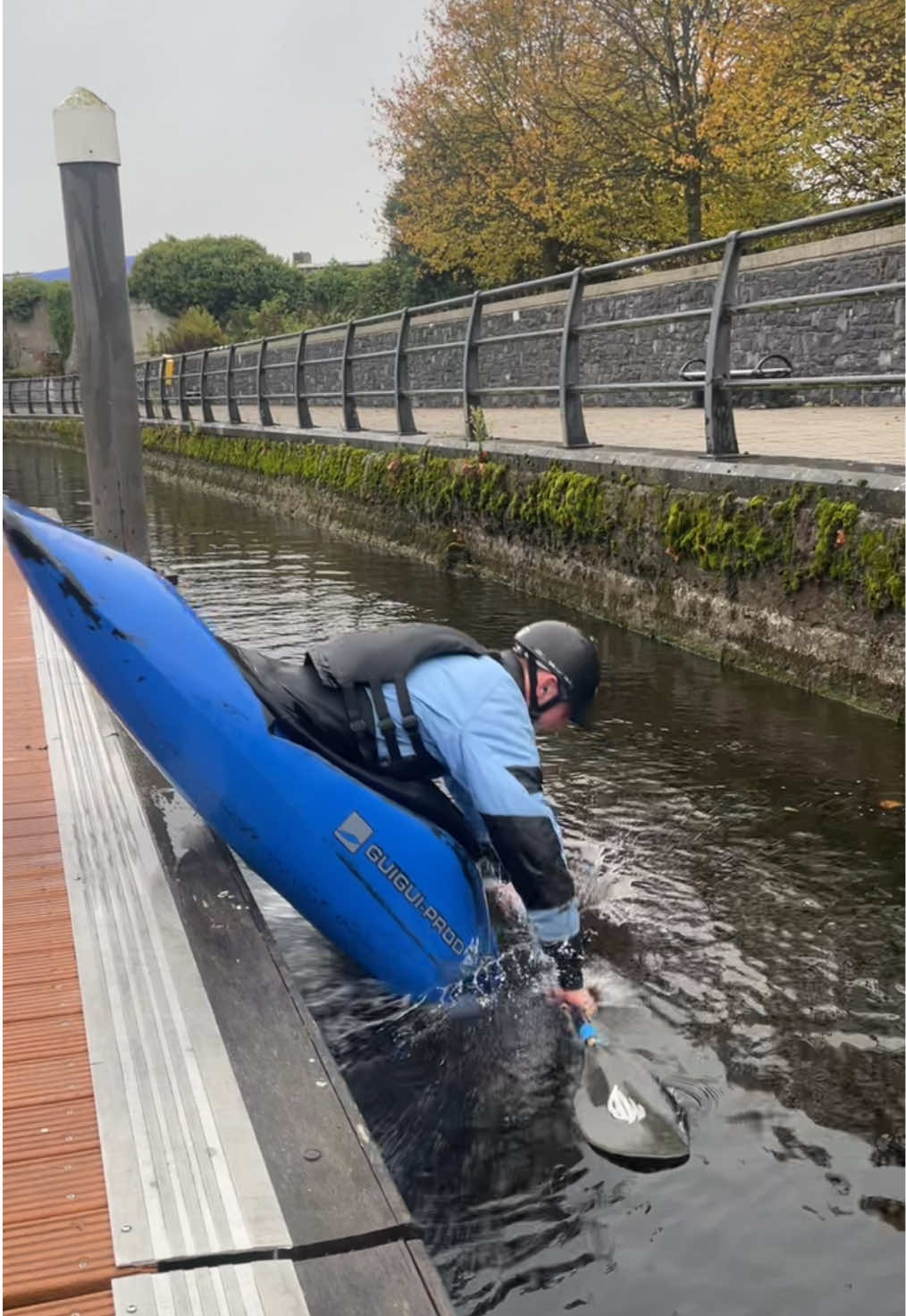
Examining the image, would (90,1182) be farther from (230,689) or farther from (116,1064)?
(230,689)

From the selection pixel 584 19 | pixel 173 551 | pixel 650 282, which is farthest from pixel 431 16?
pixel 173 551

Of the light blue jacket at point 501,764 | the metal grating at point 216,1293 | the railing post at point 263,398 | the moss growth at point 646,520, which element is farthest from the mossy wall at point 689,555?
the railing post at point 263,398

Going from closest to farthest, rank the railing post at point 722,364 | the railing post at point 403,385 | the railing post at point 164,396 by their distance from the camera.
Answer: the railing post at point 722,364, the railing post at point 403,385, the railing post at point 164,396

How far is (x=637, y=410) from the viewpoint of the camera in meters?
15.7

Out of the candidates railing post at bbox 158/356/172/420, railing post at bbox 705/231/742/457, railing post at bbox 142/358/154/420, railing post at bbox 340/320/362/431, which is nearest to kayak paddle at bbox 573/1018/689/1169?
railing post at bbox 705/231/742/457

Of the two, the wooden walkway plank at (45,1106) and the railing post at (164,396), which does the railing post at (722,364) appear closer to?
the wooden walkway plank at (45,1106)

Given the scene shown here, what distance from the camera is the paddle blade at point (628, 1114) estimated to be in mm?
2982

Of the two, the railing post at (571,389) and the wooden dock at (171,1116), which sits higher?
the railing post at (571,389)

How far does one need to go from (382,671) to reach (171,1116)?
1.52m

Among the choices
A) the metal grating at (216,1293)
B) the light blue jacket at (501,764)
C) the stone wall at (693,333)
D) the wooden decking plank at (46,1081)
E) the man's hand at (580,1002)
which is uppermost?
the stone wall at (693,333)

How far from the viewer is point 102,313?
603cm

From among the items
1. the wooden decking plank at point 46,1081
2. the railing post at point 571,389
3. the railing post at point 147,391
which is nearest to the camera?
the wooden decking plank at point 46,1081

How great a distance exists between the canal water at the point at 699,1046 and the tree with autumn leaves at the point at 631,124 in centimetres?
1622

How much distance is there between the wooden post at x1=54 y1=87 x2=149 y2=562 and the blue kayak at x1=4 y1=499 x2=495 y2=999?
2.63m
